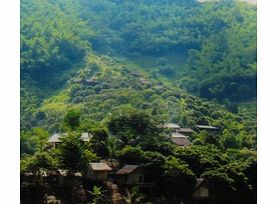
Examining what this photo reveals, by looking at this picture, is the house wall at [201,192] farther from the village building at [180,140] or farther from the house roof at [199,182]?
the village building at [180,140]

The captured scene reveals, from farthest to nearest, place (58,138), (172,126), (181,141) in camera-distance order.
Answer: (172,126)
(181,141)
(58,138)

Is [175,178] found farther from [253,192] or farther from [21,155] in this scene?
[21,155]

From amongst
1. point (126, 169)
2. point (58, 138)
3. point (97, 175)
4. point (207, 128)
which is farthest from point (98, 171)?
point (207, 128)

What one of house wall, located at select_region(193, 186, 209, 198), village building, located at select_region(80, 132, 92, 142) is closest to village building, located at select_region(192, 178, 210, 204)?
house wall, located at select_region(193, 186, 209, 198)

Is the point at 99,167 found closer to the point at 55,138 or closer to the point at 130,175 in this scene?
the point at 130,175

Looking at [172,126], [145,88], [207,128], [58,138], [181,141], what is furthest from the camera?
[145,88]

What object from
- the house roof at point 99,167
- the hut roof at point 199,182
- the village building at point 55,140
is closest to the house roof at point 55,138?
the village building at point 55,140
